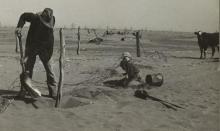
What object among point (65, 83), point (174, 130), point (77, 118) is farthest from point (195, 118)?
point (65, 83)

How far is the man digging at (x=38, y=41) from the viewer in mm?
7707

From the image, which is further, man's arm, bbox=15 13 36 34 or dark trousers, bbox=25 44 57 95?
dark trousers, bbox=25 44 57 95

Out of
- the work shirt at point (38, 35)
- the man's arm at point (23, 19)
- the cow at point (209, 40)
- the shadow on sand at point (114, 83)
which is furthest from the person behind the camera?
the cow at point (209, 40)

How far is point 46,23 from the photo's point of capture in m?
7.73

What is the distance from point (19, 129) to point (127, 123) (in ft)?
5.56

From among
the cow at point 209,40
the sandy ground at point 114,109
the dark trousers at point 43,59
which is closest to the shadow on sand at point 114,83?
the sandy ground at point 114,109

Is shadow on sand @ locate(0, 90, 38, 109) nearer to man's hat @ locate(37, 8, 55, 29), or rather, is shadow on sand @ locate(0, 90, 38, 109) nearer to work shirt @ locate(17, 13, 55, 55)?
work shirt @ locate(17, 13, 55, 55)

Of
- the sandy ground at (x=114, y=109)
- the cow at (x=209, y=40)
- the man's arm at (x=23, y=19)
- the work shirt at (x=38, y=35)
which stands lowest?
the sandy ground at (x=114, y=109)

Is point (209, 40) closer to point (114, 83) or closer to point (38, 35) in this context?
point (114, 83)

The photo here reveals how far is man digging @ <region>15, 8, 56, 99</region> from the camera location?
25.3 ft

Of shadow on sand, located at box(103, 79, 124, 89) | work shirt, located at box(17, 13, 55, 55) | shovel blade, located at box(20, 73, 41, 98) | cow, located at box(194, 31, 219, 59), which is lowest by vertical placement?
shadow on sand, located at box(103, 79, 124, 89)

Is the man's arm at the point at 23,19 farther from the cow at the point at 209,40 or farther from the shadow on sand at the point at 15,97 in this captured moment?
the cow at the point at 209,40

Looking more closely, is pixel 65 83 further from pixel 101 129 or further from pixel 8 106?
pixel 101 129

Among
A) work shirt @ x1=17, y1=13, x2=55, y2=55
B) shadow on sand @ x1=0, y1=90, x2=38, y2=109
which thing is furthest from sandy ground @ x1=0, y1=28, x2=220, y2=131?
work shirt @ x1=17, y1=13, x2=55, y2=55
